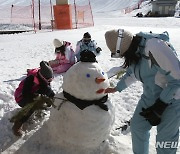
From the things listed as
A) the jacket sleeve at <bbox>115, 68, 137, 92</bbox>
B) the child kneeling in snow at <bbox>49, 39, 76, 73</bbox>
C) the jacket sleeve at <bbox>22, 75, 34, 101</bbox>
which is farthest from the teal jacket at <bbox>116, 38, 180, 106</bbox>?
the child kneeling in snow at <bbox>49, 39, 76, 73</bbox>

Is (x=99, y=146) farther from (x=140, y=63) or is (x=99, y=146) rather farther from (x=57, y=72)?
(x=57, y=72)

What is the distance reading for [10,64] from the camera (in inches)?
287

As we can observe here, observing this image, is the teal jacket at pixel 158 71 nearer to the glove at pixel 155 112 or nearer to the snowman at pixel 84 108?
the glove at pixel 155 112

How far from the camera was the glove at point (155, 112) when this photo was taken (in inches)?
101

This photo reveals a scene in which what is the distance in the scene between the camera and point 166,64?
7.97 feet

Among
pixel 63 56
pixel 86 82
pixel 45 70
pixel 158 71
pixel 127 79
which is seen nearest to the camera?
pixel 158 71

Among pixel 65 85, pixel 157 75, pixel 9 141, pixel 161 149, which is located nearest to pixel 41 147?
pixel 9 141

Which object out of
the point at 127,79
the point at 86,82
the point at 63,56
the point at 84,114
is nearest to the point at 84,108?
the point at 84,114

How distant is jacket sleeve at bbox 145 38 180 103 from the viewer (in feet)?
7.93

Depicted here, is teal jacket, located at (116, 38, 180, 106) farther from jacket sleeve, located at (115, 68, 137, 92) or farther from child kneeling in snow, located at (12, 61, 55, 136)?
child kneeling in snow, located at (12, 61, 55, 136)

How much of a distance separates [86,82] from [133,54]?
2.14 ft

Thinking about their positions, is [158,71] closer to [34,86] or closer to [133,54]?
[133,54]

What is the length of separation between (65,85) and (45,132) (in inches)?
27.1

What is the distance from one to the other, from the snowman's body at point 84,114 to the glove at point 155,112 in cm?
64
